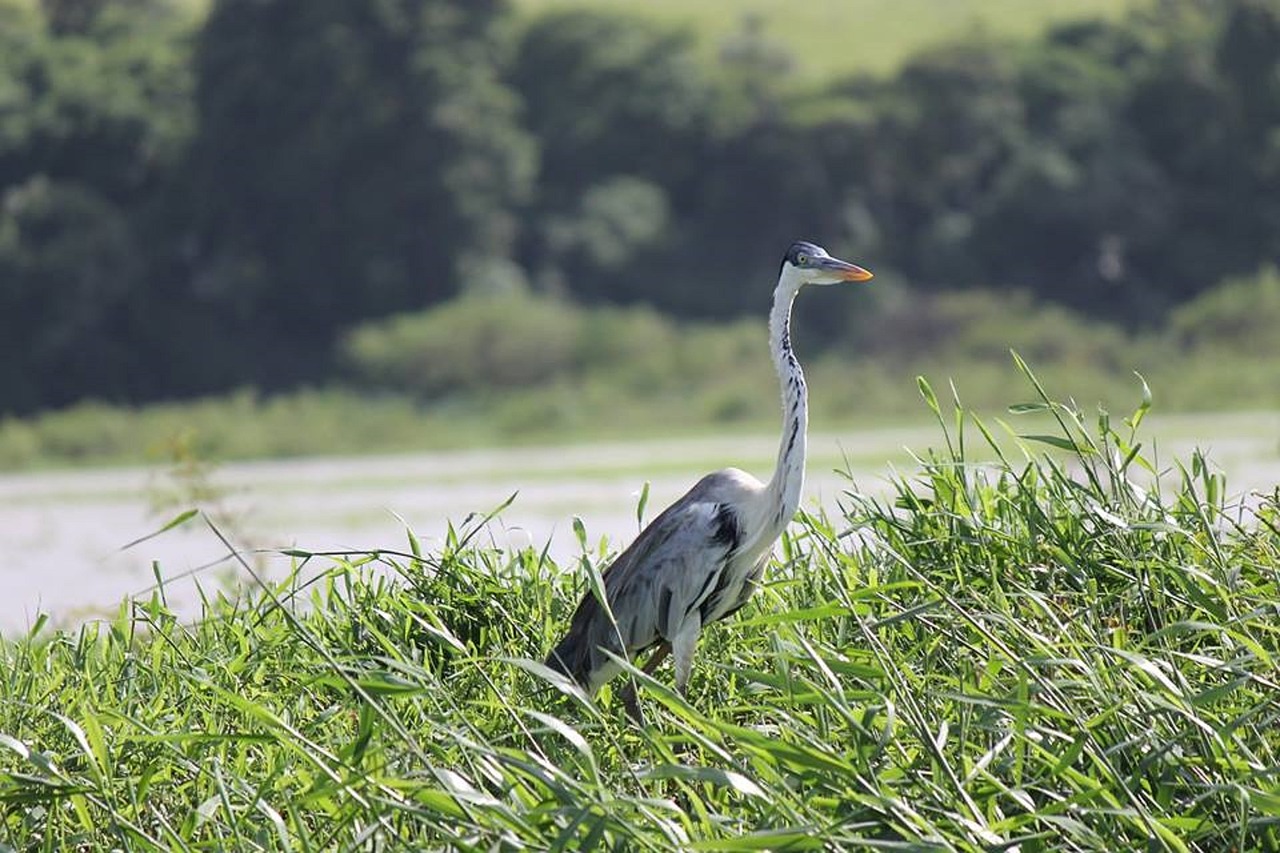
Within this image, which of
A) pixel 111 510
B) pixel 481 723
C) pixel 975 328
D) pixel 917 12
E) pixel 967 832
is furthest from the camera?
pixel 917 12

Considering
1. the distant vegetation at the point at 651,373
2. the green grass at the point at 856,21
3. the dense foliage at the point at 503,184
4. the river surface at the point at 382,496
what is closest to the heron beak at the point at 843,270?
the river surface at the point at 382,496

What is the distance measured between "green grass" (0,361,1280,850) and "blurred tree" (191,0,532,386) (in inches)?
1074

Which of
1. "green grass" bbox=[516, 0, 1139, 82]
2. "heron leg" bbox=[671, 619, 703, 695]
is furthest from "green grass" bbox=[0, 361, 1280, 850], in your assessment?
"green grass" bbox=[516, 0, 1139, 82]

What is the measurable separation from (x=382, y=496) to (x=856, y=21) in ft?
89.8

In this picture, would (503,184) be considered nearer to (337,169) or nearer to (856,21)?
(337,169)

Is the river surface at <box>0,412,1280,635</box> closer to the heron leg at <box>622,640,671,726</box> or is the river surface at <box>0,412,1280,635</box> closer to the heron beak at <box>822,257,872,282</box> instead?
the heron leg at <box>622,640,671,726</box>

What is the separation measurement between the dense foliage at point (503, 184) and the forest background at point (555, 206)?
53 millimetres

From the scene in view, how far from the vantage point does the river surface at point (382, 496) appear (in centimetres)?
1298

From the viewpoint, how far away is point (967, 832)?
11.0ft

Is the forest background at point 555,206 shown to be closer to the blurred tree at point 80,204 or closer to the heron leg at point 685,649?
the blurred tree at point 80,204

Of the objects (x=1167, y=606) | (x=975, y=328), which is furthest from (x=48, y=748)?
(x=975, y=328)

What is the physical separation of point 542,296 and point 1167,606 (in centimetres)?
2871

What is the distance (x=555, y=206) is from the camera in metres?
33.7

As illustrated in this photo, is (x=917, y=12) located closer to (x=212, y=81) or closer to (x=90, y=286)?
(x=212, y=81)
